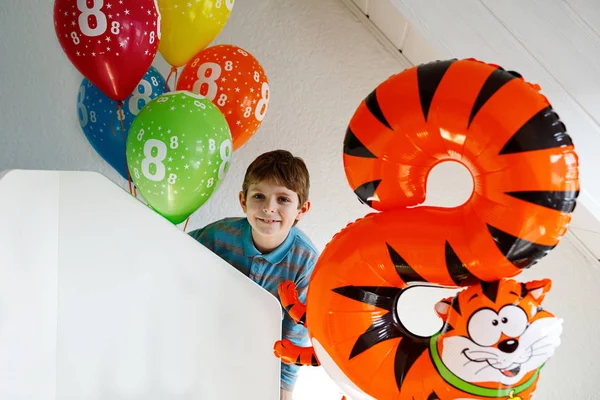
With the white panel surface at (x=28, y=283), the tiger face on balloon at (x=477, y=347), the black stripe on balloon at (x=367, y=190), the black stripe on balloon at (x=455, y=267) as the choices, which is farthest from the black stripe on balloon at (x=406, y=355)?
the white panel surface at (x=28, y=283)

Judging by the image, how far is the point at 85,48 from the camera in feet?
3.67

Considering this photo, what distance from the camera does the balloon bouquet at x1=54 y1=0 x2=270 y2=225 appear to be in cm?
112

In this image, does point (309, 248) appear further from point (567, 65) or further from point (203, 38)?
point (567, 65)

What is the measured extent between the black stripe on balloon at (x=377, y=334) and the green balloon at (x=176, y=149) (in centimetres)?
48

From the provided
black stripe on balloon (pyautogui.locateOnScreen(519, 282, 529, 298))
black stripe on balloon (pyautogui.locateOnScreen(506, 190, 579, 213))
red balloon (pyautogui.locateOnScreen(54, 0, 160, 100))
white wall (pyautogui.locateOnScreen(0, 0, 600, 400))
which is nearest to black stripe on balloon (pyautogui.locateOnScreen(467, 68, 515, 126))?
black stripe on balloon (pyautogui.locateOnScreen(506, 190, 579, 213))

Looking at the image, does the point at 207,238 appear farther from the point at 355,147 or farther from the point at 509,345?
the point at 509,345

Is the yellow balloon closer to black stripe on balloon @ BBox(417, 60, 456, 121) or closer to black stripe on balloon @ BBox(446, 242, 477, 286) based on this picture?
black stripe on balloon @ BBox(417, 60, 456, 121)

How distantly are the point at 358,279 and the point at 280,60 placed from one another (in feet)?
3.76

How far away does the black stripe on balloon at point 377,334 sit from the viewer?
0.87m

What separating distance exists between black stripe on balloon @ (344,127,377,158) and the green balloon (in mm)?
369

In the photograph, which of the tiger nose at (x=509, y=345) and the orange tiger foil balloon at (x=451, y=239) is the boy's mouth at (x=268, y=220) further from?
the tiger nose at (x=509, y=345)

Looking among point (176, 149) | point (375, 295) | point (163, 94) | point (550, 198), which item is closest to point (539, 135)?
point (550, 198)

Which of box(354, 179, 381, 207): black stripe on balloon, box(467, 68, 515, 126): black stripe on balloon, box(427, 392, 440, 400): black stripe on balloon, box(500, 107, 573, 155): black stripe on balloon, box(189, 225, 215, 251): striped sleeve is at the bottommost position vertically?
box(427, 392, 440, 400): black stripe on balloon

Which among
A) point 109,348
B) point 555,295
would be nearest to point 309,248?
point 109,348
